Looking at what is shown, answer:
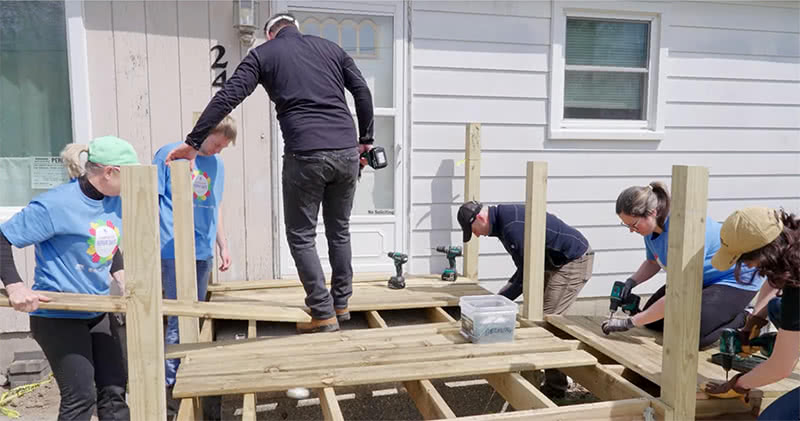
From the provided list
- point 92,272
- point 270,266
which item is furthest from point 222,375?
point 270,266

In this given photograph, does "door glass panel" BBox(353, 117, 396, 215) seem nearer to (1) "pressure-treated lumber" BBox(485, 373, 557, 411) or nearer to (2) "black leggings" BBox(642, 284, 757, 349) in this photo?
(1) "pressure-treated lumber" BBox(485, 373, 557, 411)

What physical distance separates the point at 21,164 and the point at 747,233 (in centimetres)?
447

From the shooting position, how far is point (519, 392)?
101 inches

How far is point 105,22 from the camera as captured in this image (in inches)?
156

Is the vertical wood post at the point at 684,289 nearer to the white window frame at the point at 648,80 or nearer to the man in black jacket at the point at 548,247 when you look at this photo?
the man in black jacket at the point at 548,247

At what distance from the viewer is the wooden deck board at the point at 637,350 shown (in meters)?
2.58

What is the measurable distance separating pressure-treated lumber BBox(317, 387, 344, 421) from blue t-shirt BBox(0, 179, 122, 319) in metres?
1.03

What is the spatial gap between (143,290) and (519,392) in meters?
1.67

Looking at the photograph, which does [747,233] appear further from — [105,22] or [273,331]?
[105,22]

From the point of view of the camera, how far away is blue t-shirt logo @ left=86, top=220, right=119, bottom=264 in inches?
91.1

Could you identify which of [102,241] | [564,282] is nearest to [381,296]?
[564,282]

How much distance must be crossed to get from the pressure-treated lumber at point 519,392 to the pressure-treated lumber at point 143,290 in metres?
1.51

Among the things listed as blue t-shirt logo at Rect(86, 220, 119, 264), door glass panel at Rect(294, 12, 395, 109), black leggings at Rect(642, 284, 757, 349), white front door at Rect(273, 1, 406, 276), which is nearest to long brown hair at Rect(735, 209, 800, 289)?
black leggings at Rect(642, 284, 757, 349)

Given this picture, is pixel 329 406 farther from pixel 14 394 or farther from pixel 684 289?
pixel 14 394
